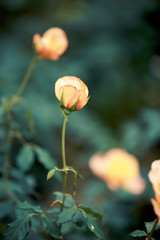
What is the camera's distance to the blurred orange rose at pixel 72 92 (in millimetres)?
497

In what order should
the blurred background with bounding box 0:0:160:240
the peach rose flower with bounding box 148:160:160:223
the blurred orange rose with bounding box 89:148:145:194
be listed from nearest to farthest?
1. the peach rose flower with bounding box 148:160:160:223
2. the blurred orange rose with bounding box 89:148:145:194
3. the blurred background with bounding box 0:0:160:240

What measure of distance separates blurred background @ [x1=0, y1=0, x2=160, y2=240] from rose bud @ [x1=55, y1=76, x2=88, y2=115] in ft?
3.54

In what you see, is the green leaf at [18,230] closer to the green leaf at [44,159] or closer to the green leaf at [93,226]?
the green leaf at [93,226]

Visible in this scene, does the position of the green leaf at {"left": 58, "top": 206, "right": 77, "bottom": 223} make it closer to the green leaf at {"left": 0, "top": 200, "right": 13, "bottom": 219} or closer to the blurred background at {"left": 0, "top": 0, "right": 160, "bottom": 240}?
the green leaf at {"left": 0, "top": 200, "right": 13, "bottom": 219}

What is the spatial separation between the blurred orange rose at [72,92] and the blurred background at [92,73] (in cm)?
108

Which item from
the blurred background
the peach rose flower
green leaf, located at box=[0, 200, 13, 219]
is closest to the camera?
the peach rose flower

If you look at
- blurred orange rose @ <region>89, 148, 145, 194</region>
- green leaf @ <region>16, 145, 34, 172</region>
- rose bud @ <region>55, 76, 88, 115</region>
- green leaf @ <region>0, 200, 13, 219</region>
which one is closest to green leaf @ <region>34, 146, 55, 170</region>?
green leaf @ <region>16, 145, 34, 172</region>

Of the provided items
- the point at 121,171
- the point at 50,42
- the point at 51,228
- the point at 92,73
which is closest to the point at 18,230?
the point at 51,228

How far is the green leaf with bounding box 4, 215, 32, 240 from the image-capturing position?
1.49ft

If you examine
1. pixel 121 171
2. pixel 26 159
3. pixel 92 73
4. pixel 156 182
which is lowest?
pixel 121 171

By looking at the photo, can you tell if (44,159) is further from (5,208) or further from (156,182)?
(156,182)

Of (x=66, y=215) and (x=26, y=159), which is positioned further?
(x=26, y=159)

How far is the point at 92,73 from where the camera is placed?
8.04ft

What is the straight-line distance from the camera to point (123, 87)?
2.40m
